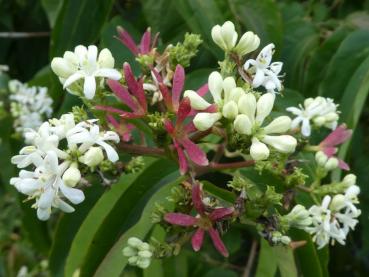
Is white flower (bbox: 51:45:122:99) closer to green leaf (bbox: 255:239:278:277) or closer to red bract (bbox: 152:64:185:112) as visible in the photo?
red bract (bbox: 152:64:185:112)

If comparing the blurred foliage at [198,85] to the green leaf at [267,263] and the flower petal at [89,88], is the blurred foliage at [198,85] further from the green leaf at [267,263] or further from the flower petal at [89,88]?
the flower petal at [89,88]

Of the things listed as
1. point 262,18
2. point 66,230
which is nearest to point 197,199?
point 66,230

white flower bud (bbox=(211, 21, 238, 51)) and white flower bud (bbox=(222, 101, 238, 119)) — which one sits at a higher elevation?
white flower bud (bbox=(211, 21, 238, 51))

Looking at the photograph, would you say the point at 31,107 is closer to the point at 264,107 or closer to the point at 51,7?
the point at 51,7

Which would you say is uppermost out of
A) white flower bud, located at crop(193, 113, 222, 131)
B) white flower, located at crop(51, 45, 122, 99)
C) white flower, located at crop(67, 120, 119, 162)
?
white flower, located at crop(51, 45, 122, 99)

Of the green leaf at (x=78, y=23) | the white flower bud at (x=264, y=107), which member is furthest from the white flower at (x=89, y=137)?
the green leaf at (x=78, y=23)

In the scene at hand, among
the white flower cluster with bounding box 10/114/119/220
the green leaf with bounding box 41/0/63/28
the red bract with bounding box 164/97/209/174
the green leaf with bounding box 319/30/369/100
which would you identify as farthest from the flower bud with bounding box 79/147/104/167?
the green leaf with bounding box 41/0/63/28
